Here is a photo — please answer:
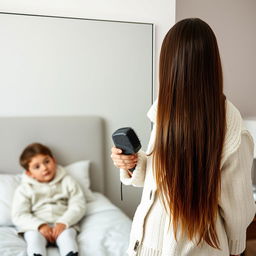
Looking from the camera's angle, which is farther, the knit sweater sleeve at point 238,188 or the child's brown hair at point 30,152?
the child's brown hair at point 30,152

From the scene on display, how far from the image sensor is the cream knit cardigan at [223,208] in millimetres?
864

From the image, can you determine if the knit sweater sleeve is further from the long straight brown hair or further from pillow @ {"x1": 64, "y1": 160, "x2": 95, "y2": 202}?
pillow @ {"x1": 64, "y1": 160, "x2": 95, "y2": 202}

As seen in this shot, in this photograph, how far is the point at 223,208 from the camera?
0.91 m

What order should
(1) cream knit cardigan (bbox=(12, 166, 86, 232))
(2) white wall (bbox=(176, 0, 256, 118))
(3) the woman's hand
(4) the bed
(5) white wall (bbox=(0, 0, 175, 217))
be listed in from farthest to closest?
(2) white wall (bbox=(176, 0, 256, 118)), (5) white wall (bbox=(0, 0, 175, 217)), (1) cream knit cardigan (bbox=(12, 166, 86, 232)), (4) the bed, (3) the woman's hand

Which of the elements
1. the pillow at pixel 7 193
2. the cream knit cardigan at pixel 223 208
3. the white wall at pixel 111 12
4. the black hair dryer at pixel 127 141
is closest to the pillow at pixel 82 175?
the white wall at pixel 111 12

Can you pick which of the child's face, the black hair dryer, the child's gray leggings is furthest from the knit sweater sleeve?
the child's face

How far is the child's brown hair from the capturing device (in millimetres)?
1903

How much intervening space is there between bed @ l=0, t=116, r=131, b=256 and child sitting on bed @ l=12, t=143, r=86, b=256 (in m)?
0.06

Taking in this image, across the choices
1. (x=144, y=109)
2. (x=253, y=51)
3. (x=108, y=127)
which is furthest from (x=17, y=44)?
(x=253, y=51)

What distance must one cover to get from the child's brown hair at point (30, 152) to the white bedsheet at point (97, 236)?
1.21 feet

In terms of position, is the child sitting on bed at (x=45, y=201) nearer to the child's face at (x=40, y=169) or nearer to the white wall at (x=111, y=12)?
the child's face at (x=40, y=169)

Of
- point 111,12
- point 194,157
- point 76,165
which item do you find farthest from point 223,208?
point 111,12

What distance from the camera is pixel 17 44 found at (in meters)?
1.90

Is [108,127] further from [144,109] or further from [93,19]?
[93,19]
